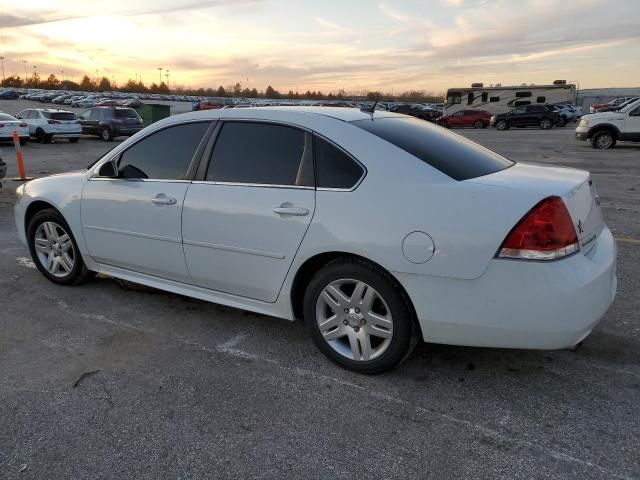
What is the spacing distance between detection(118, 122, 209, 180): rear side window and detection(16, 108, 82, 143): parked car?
69.9ft

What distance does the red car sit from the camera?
39.5 meters

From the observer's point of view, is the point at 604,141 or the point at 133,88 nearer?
the point at 604,141

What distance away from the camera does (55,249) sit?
15.6 ft

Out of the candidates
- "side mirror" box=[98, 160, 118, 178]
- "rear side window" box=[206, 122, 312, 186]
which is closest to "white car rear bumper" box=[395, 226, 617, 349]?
"rear side window" box=[206, 122, 312, 186]

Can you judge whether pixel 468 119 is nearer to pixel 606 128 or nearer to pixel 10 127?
pixel 606 128

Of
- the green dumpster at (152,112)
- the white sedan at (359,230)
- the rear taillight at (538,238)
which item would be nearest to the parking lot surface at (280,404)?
the white sedan at (359,230)

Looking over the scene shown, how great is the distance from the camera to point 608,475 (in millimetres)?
2281

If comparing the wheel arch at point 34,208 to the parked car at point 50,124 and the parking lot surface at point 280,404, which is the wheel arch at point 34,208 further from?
the parked car at point 50,124

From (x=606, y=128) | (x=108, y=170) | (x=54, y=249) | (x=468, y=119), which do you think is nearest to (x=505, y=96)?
(x=468, y=119)

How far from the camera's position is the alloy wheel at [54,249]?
4.69 meters

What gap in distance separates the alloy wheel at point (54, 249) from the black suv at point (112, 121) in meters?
20.9

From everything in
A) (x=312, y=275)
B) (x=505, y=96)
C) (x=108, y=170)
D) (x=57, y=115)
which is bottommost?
(x=312, y=275)

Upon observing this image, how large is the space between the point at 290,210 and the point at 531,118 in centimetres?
3599

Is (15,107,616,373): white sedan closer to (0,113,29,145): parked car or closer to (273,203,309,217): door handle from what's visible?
(273,203,309,217): door handle
